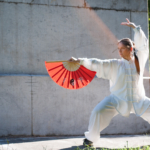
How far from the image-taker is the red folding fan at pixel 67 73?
3.91m

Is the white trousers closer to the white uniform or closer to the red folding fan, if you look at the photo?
the white uniform

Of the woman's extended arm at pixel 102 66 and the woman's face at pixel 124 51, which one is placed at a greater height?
the woman's face at pixel 124 51

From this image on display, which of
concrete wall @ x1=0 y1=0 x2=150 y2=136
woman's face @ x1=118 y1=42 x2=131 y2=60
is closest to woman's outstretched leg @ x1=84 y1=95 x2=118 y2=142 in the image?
woman's face @ x1=118 y1=42 x2=131 y2=60

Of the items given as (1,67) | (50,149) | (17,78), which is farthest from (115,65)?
(1,67)

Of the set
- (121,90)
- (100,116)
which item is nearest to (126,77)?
(121,90)

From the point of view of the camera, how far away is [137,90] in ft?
12.6

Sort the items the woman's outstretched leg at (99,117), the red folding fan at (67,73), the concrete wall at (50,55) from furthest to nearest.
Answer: the concrete wall at (50,55) → the red folding fan at (67,73) → the woman's outstretched leg at (99,117)

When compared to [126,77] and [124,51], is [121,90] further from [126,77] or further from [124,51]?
[124,51]

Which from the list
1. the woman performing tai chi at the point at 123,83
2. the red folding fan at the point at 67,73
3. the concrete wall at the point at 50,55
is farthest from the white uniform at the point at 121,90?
the concrete wall at the point at 50,55

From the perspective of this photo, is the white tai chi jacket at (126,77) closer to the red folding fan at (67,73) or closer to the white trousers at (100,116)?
the white trousers at (100,116)

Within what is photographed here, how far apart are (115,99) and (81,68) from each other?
75 centimetres

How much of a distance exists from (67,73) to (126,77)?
0.95 m

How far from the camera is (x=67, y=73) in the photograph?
3.94 meters

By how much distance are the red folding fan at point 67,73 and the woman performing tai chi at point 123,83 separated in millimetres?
225
